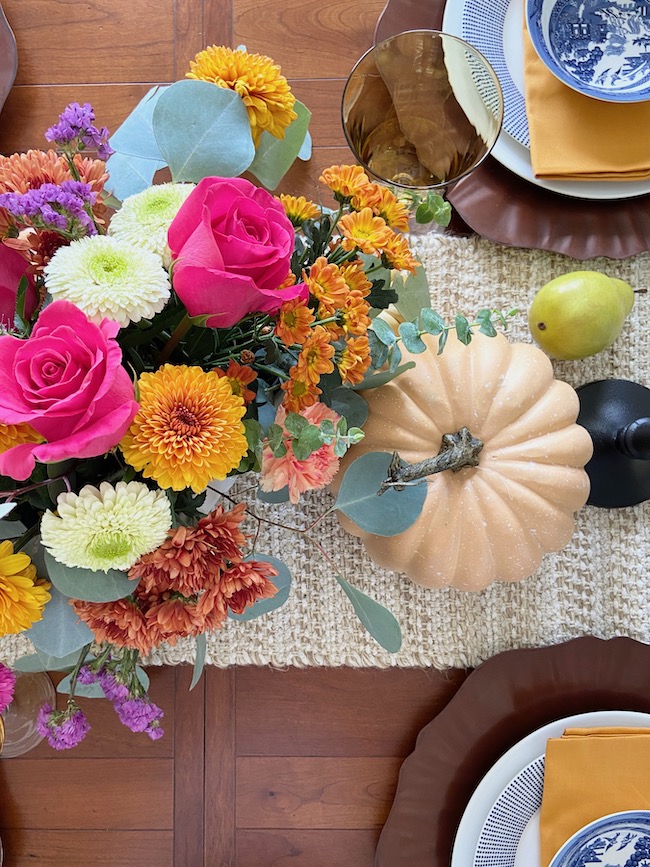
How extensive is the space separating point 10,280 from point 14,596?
0.17 meters

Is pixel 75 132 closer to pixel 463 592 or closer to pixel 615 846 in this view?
pixel 463 592

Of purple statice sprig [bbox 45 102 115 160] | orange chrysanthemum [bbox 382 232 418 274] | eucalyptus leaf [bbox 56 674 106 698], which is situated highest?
purple statice sprig [bbox 45 102 115 160]

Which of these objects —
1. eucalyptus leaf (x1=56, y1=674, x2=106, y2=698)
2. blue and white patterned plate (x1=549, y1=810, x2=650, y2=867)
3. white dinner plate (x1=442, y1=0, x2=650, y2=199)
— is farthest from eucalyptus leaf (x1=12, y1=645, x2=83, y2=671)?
white dinner plate (x1=442, y1=0, x2=650, y2=199)

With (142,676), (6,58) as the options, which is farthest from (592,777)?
(6,58)

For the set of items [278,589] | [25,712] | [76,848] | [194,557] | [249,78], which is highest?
[249,78]

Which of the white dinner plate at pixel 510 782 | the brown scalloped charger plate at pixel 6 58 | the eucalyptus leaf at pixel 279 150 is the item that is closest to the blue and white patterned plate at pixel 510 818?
the white dinner plate at pixel 510 782

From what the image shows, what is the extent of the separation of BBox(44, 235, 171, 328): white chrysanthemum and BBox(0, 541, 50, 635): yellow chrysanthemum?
132mm

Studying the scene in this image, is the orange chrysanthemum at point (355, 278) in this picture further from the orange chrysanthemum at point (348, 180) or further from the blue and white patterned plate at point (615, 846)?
the blue and white patterned plate at point (615, 846)

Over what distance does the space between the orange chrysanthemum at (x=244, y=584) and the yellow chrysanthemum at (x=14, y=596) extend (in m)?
0.10

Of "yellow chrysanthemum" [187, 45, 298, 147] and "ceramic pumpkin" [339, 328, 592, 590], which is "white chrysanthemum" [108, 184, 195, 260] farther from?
"ceramic pumpkin" [339, 328, 592, 590]

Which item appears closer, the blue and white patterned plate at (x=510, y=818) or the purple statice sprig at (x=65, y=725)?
the purple statice sprig at (x=65, y=725)

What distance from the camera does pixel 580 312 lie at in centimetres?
65

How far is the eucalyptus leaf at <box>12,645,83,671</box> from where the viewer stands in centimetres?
54

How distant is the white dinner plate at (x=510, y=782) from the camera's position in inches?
26.1
